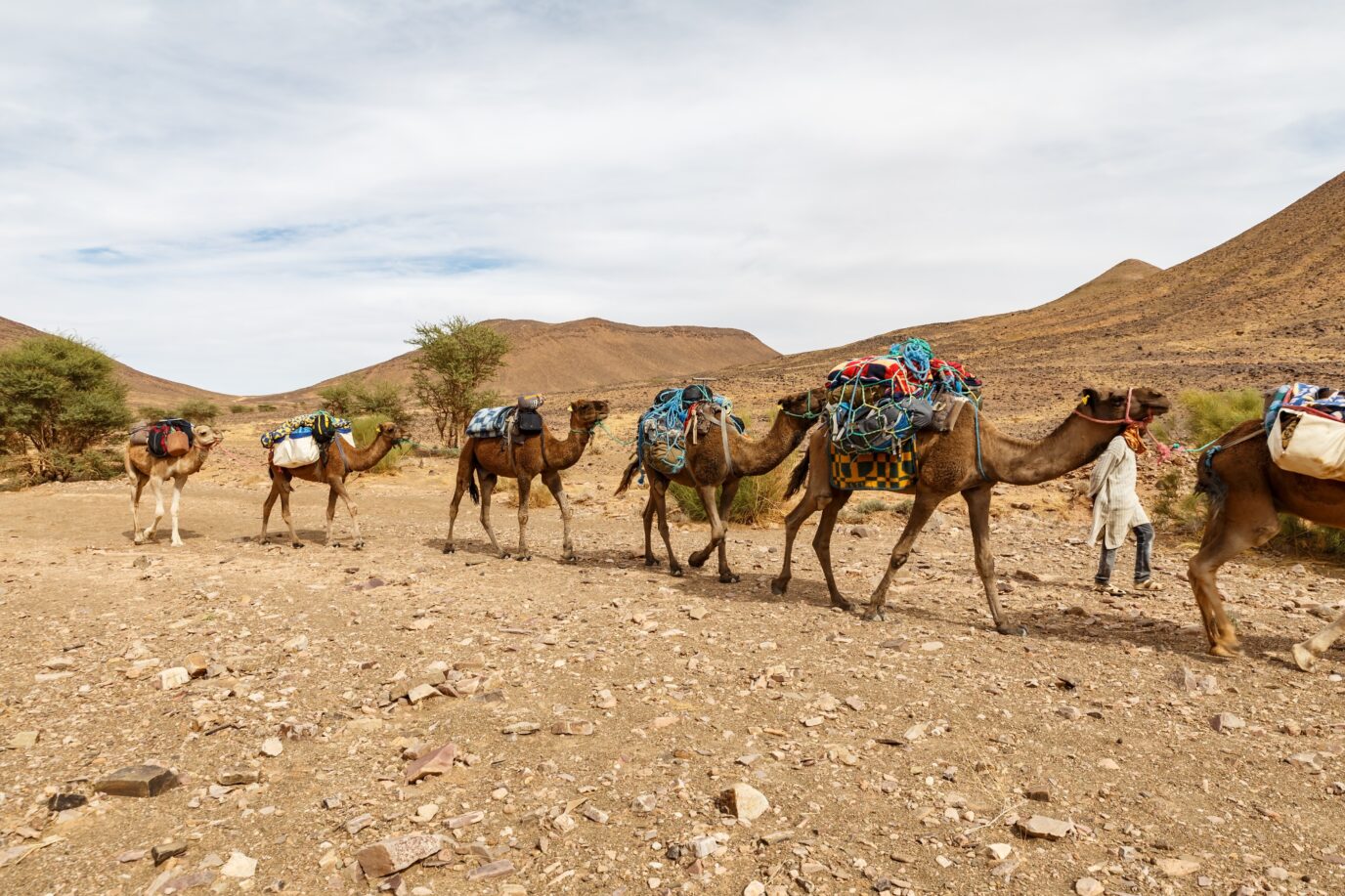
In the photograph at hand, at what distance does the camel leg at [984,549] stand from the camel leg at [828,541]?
3.91ft

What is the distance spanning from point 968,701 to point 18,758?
5.57 m

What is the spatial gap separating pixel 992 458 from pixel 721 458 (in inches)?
118

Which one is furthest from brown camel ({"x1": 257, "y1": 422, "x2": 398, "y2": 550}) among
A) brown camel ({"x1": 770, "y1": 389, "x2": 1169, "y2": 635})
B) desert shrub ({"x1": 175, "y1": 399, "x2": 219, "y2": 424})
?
desert shrub ({"x1": 175, "y1": 399, "x2": 219, "y2": 424})

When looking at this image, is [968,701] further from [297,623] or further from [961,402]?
[297,623]

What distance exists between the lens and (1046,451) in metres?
6.57

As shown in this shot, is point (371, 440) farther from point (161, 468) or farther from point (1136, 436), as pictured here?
point (1136, 436)

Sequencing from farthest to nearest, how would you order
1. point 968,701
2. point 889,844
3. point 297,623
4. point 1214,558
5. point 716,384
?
point 716,384 < point 297,623 < point 1214,558 < point 968,701 < point 889,844

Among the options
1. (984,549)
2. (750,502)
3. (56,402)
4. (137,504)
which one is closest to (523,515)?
(750,502)

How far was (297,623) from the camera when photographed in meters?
6.86

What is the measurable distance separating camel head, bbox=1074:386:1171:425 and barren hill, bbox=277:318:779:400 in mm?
95937

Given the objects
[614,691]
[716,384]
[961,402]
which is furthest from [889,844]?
[716,384]

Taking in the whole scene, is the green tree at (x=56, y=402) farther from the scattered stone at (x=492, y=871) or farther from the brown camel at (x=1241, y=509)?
the brown camel at (x=1241, y=509)

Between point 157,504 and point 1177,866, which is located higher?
point 157,504

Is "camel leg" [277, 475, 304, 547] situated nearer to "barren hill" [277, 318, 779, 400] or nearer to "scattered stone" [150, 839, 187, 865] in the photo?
"scattered stone" [150, 839, 187, 865]
